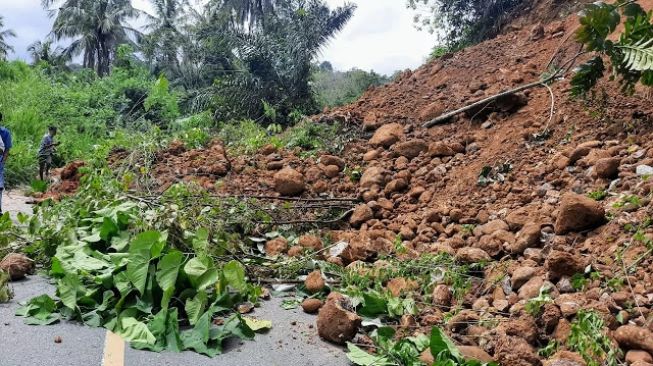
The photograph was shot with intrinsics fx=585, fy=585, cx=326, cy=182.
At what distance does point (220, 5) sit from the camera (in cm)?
2064

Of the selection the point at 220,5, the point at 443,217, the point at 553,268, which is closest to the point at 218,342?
the point at 553,268

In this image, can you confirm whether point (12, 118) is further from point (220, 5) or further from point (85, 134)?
point (220, 5)

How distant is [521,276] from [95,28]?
32433 millimetres

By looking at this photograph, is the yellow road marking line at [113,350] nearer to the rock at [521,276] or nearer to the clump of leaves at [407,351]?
the clump of leaves at [407,351]

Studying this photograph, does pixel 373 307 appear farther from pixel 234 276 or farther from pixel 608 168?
pixel 608 168

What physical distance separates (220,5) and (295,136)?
14.1 metres

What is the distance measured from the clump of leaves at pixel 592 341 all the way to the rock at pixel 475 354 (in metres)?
0.41

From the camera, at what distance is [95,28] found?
3167cm

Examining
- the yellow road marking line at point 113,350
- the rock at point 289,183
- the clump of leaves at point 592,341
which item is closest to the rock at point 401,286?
the clump of leaves at point 592,341

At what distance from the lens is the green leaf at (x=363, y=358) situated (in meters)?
3.04

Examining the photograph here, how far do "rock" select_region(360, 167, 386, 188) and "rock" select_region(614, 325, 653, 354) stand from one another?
143 inches

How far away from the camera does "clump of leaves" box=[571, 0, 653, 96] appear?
17.3ft

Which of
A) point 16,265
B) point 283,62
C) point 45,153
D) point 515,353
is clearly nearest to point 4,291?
point 16,265

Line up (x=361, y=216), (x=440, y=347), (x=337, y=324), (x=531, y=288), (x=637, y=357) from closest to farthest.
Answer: (x=637, y=357) < (x=440, y=347) < (x=337, y=324) < (x=531, y=288) < (x=361, y=216)
